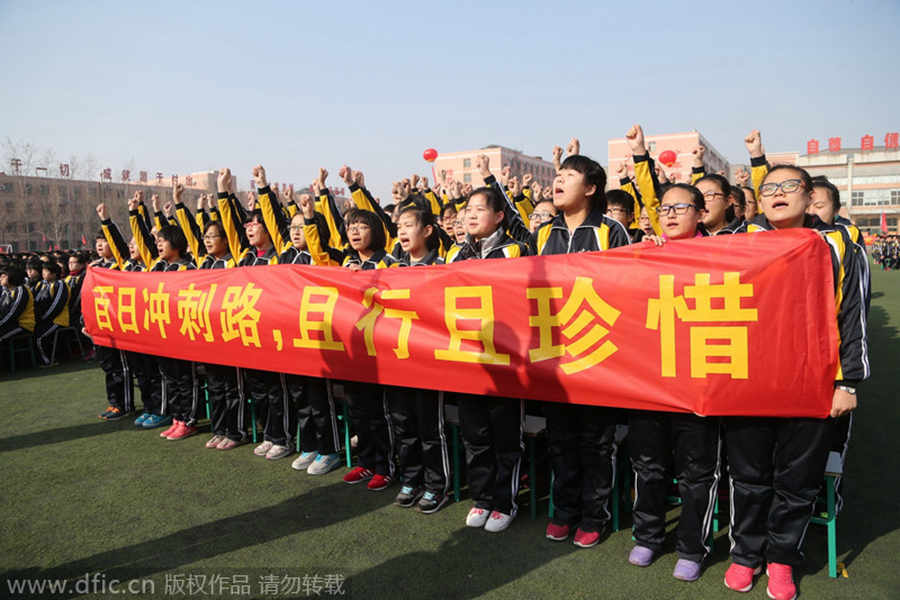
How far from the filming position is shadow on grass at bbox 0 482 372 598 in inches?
123

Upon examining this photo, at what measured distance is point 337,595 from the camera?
284 cm

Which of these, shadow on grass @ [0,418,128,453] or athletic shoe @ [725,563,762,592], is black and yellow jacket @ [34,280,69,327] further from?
athletic shoe @ [725,563,762,592]

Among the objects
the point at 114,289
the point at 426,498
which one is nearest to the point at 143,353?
the point at 114,289

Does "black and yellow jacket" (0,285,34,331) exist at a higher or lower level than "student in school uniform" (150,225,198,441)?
higher

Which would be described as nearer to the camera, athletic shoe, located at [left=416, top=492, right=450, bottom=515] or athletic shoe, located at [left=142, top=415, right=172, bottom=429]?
athletic shoe, located at [left=416, top=492, right=450, bottom=515]

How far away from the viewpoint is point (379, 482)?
4.05 meters

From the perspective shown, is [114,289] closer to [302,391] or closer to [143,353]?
[143,353]

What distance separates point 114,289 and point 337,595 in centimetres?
423

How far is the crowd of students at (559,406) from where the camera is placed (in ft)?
8.97

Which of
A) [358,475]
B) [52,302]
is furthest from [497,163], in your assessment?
[358,475]

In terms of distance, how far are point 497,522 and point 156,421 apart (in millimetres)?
3987

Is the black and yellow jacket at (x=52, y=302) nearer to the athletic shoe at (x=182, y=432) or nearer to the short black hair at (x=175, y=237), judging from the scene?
the short black hair at (x=175, y=237)

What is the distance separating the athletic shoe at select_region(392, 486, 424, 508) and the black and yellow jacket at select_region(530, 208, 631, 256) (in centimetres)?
186

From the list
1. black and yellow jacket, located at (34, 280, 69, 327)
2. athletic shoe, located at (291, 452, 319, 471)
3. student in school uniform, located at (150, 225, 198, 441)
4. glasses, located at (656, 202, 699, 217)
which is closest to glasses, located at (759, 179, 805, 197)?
glasses, located at (656, 202, 699, 217)
